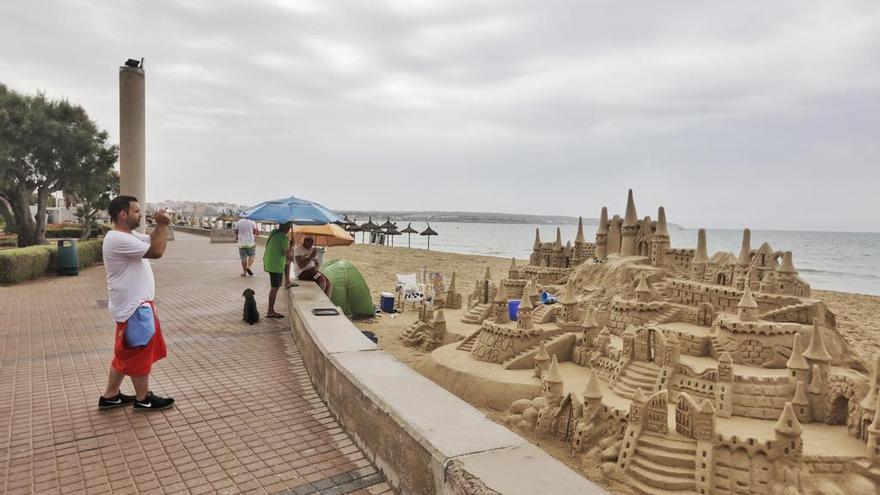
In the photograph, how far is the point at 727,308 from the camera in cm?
1786

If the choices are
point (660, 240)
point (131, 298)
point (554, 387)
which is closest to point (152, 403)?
point (131, 298)

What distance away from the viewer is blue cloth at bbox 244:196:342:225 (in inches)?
404

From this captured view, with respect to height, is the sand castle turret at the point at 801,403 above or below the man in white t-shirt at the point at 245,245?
below

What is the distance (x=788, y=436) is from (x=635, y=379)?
4.31 m

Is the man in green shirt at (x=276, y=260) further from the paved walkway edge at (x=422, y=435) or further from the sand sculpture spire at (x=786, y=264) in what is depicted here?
the sand sculpture spire at (x=786, y=264)

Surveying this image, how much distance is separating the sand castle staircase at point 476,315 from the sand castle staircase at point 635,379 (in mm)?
8724

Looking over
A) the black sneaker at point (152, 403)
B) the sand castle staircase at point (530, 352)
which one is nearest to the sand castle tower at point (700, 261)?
the sand castle staircase at point (530, 352)

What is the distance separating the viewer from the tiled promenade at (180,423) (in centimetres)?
378

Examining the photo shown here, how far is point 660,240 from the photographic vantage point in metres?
23.0

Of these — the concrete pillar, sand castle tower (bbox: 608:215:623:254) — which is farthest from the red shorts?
sand castle tower (bbox: 608:215:623:254)

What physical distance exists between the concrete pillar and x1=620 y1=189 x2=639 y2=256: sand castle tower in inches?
845

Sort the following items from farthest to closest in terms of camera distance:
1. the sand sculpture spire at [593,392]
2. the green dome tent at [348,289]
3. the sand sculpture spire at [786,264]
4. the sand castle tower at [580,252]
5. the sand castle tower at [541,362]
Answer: the sand castle tower at [580,252], the sand sculpture spire at [786,264], the green dome tent at [348,289], the sand castle tower at [541,362], the sand sculpture spire at [593,392]

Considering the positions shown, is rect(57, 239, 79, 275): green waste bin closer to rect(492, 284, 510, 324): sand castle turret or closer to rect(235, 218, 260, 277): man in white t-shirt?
rect(235, 218, 260, 277): man in white t-shirt

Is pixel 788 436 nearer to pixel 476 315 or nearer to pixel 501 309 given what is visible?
pixel 501 309
